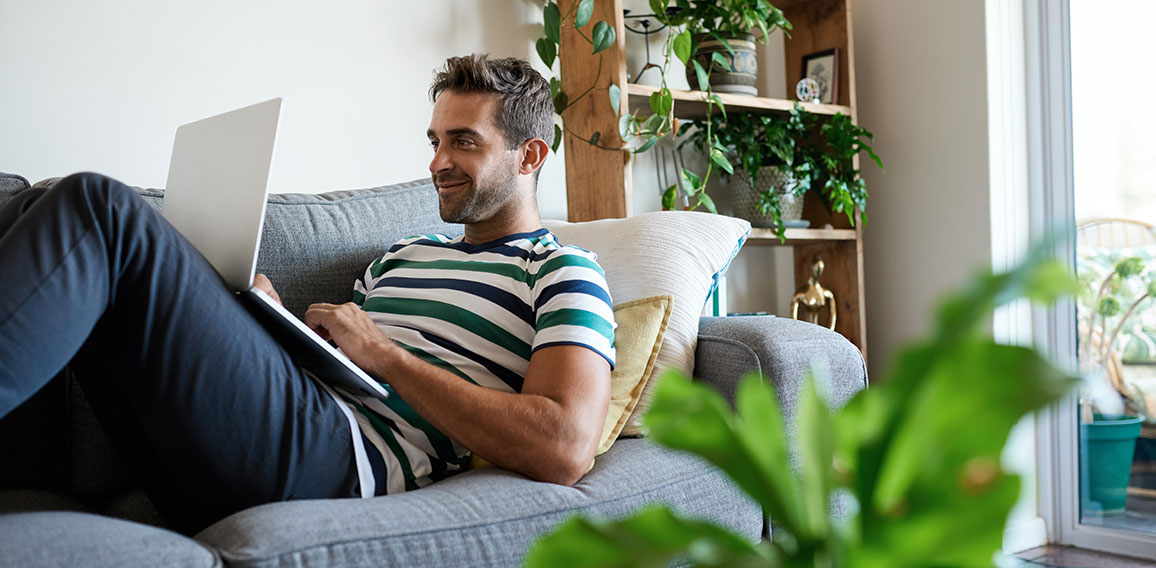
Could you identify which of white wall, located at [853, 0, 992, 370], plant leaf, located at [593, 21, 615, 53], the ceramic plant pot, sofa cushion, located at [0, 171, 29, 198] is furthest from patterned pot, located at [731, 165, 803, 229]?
sofa cushion, located at [0, 171, 29, 198]

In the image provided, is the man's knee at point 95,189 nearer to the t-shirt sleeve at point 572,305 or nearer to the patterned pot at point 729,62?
the t-shirt sleeve at point 572,305

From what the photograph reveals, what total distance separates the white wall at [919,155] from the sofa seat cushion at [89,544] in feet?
7.12

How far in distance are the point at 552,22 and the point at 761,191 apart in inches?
29.6

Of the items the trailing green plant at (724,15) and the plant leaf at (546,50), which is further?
the trailing green plant at (724,15)

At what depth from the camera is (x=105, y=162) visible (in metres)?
1.87

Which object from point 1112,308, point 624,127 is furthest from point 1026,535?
point 624,127

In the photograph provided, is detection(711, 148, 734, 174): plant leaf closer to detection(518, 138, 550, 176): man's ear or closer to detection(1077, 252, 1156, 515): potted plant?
detection(518, 138, 550, 176): man's ear

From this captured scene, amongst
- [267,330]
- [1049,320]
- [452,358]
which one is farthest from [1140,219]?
[267,330]

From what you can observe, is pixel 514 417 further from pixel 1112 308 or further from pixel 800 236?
pixel 1112 308

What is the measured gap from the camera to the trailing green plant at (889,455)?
27 centimetres

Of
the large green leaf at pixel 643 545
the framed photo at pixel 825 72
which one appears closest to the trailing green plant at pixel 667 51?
the framed photo at pixel 825 72

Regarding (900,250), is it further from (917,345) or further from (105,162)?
(917,345)

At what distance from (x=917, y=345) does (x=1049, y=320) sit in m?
2.64

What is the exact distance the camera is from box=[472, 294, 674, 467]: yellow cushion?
1.37m
